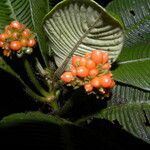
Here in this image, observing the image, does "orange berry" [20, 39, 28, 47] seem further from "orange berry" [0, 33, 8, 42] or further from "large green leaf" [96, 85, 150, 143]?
"large green leaf" [96, 85, 150, 143]

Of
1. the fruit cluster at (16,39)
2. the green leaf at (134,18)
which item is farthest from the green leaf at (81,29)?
the green leaf at (134,18)

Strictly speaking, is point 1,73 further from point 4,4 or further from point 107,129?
point 107,129

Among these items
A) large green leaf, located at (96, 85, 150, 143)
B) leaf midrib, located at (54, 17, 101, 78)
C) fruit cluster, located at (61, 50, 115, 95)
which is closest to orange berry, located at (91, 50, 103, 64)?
fruit cluster, located at (61, 50, 115, 95)

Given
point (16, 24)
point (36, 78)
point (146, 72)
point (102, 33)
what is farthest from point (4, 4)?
point (146, 72)

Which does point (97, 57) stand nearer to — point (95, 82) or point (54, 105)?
point (95, 82)

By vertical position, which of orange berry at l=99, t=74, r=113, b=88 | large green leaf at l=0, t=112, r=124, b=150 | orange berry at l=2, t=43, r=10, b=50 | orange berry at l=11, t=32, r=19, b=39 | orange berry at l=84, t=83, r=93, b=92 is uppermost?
orange berry at l=11, t=32, r=19, b=39
